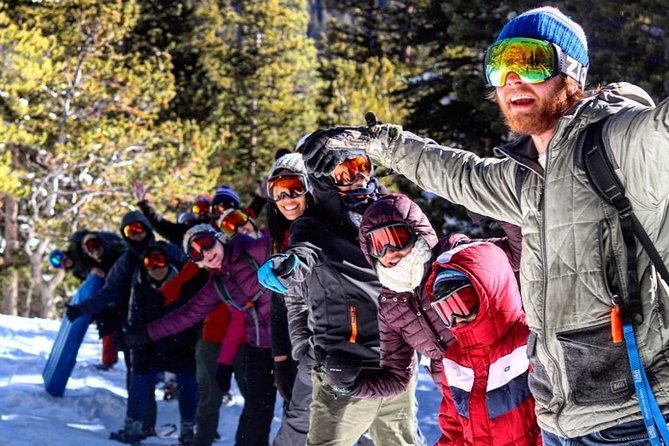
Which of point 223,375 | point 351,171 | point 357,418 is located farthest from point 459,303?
point 223,375

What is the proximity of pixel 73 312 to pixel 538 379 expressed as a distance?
6015 mm

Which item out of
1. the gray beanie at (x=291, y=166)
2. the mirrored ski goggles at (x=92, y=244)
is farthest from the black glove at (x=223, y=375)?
the mirrored ski goggles at (x=92, y=244)

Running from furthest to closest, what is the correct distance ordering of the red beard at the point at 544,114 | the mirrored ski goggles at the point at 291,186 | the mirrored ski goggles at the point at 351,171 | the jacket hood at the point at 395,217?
the mirrored ski goggles at the point at 291,186
the mirrored ski goggles at the point at 351,171
the jacket hood at the point at 395,217
the red beard at the point at 544,114

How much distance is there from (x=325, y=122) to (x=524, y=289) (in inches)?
923

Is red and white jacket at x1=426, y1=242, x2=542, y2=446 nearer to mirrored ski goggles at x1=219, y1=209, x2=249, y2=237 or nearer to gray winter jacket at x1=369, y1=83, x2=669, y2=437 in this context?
gray winter jacket at x1=369, y1=83, x2=669, y2=437

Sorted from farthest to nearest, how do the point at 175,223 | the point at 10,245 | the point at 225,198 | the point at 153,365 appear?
→ the point at 10,245 → the point at 175,223 → the point at 225,198 → the point at 153,365

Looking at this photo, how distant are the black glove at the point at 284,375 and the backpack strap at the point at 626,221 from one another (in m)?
3.22

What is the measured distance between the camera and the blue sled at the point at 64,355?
8.10 m

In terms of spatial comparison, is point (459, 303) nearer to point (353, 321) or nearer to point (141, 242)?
point (353, 321)

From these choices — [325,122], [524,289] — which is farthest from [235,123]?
[524,289]

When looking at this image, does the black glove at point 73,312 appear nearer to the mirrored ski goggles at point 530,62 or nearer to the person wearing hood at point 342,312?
the person wearing hood at point 342,312

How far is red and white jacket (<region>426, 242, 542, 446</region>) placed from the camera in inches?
115

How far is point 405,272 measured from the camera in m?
3.46

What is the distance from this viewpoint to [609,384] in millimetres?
1949
